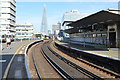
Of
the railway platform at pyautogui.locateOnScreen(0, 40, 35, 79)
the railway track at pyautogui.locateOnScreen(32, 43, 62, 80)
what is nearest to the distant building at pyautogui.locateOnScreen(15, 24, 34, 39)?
the railway track at pyautogui.locateOnScreen(32, 43, 62, 80)

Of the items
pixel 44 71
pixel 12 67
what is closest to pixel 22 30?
pixel 44 71

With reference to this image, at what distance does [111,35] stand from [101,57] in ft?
25.7

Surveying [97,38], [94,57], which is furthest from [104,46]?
[94,57]

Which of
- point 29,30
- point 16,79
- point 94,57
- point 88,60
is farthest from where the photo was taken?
point 29,30

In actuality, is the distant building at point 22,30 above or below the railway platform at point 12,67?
above

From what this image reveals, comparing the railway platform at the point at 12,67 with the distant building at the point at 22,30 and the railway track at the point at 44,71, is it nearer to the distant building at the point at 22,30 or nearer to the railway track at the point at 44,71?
the railway track at the point at 44,71

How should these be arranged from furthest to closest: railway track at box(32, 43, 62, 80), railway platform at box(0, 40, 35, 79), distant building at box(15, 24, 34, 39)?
1. distant building at box(15, 24, 34, 39)
2. railway track at box(32, 43, 62, 80)
3. railway platform at box(0, 40, 35, 79)

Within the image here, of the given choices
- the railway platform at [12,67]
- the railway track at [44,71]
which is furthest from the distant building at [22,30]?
the railway platform at [12,67]

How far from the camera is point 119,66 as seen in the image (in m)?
12.1

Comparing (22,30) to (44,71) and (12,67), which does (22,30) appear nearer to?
(44,71)

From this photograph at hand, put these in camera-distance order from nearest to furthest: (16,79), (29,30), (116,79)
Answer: (16,79) → (116,79) → (29,30)

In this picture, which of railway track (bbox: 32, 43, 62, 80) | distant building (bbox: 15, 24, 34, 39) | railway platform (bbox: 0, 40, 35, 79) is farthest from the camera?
distant building (bbox: 15, 24, 34, 39)

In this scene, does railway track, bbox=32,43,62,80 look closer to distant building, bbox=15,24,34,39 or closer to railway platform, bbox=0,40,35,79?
railway platform, bbox=0,40,35,79

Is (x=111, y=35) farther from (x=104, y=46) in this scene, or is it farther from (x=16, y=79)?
(x=16, y=79)
